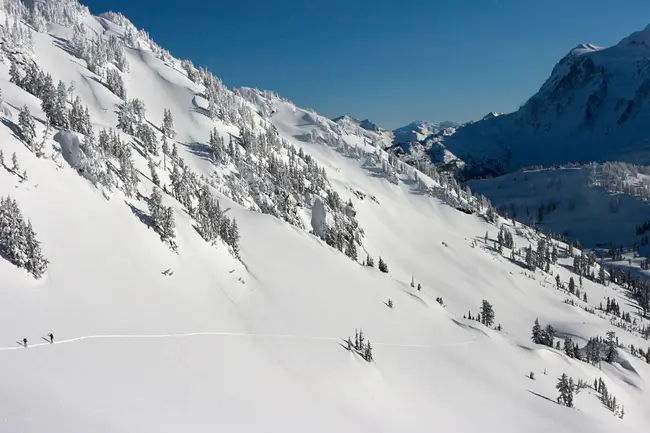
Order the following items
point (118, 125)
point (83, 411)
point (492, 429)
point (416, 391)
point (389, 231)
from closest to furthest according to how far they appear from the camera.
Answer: point (83, 411)
point (492, 429)
point (416, 391)
point (118, 125)
point (389, 231)

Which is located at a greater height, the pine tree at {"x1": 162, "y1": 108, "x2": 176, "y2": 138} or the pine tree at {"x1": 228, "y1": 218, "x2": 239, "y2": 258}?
the pine tree at {"x1": 162, "y1": 108, "x2": 176, "y2": 138}

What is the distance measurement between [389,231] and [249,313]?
101795 mm

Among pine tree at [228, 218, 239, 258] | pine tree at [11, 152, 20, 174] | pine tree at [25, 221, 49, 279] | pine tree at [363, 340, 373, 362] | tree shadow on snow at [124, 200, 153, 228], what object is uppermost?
pine tree at [11, 152, 20, 174]

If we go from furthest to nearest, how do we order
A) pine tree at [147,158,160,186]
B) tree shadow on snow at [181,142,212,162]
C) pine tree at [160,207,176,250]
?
1. tree shadow on snow at [181,142,212,162]
2. pine tree at [147,158,160,186]
3. pine tree at [160,207,176,250]

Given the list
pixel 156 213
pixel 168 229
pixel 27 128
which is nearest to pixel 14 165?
pixel 27 128

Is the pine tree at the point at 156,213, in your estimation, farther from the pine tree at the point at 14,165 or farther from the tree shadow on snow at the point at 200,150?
the tree shadow on snow at the point at 200,150

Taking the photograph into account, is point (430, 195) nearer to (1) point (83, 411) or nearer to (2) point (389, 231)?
(2) point (389, 231)

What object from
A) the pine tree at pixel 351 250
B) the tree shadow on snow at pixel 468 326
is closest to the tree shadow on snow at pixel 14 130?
the tree shadow on snow at pixel 468 326

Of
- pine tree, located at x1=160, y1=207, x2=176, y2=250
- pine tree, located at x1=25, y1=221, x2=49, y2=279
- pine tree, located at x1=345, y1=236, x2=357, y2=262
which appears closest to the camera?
pine tree, located at x1=25, y1=221, x2=49, y2=279

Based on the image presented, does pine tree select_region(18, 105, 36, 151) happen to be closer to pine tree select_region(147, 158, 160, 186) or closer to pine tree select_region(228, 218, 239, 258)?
pine tree select_region(147, 158, 160, 186)

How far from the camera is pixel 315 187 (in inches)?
5015

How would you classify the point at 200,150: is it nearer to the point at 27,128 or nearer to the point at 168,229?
the point at 27,128

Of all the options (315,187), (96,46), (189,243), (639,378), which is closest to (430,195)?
(315,187)

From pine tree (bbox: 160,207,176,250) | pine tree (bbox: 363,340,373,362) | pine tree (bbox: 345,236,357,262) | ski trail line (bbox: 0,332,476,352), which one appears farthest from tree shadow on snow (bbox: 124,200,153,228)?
pine tree (bbox: 345,236,357,262)
